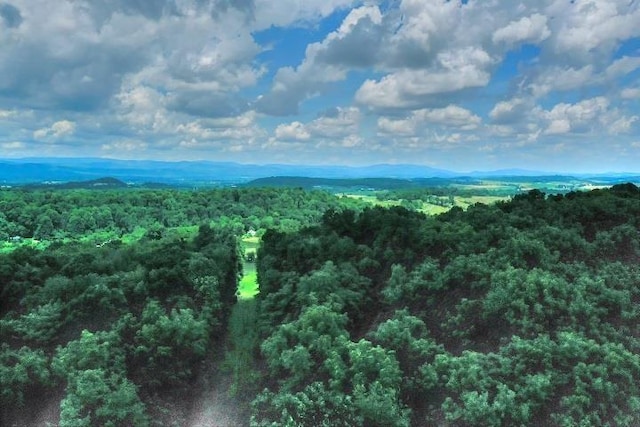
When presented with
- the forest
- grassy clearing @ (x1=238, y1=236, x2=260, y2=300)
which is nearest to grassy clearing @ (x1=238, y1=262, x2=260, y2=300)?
grassy clearing @ (x1=238, y1=236, x2=260, y2=300)

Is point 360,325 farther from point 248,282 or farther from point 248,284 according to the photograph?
point 248,282

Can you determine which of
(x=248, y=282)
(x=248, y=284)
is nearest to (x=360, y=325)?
(x=248, y=284)

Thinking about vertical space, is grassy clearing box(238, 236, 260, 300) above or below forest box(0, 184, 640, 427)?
below

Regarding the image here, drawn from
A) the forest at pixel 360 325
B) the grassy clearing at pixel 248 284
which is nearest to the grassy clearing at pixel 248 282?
the grassy clearing at pixel 248 284

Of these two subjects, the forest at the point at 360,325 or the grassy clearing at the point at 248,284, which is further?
the grassy clearing at the point at 248,284

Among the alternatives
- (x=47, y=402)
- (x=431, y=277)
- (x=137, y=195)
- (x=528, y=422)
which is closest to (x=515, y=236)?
(x=431, y=277)

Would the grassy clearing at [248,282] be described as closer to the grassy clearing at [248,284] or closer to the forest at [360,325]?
the grassy clearing at [248,284]

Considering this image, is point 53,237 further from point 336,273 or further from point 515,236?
point 515,236

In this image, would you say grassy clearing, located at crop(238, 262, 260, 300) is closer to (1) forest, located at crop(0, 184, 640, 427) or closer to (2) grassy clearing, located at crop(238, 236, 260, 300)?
(2) grassy clearing, located at crop(238, 236, 260, 300)

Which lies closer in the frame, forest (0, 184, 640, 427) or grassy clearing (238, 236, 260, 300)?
forest (0, 184, 640, 427)
